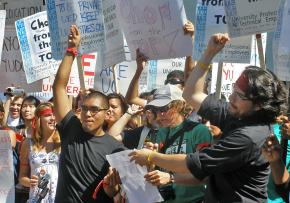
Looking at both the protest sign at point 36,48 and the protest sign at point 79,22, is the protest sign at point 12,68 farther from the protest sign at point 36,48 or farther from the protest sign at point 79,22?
the protest sign at point 79,22

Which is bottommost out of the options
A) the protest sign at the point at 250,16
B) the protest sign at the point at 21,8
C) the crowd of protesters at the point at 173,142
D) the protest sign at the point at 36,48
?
the crowd of protesters at the point at 173,142

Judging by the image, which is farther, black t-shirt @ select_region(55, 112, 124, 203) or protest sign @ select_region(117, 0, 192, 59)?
protest sign @ select_region(117, 0, 192, 59)

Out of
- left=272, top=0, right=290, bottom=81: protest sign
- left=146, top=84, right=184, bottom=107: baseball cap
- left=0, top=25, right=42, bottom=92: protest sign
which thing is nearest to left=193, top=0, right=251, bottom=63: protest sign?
left=272, top=0, right=290, bottom=81: protest sign

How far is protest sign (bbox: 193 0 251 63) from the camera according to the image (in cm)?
608

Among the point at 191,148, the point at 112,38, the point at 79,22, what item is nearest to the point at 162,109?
the point at 191,148

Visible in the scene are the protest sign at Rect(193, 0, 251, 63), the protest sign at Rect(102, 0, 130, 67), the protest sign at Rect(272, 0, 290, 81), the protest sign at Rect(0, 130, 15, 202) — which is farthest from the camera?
the protest sign at Rect(102, 0, 130, 67)

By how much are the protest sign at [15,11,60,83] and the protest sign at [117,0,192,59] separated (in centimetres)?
181

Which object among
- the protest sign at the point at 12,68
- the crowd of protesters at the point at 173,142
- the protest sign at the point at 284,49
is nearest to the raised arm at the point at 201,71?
the crowd of protesters at the point at 173,142

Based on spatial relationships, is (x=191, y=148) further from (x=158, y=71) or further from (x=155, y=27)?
(x=158, y=71)

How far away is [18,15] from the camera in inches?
352

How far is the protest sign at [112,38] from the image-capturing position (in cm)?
630

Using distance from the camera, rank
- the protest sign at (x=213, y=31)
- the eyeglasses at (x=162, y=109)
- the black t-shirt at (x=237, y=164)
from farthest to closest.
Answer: the protest sign at (x=213, y=31), the eyeglasses at (x=162, y=109), the black t-shirt at (x=237, y=164)

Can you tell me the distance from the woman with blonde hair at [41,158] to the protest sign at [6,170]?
0.17 meters

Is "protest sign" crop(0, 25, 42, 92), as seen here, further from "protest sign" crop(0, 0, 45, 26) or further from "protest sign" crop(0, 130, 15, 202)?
"protest sign" crop(0, 130, 15, 202)
